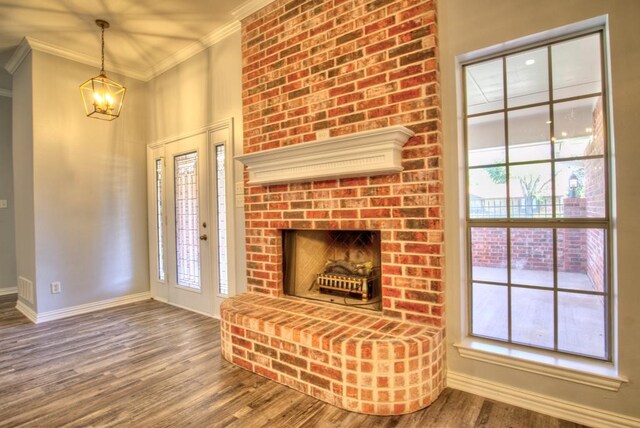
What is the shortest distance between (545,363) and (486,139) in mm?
1274

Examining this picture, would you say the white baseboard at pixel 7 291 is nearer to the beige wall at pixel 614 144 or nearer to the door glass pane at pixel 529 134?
the beige wall at pixel 614 144

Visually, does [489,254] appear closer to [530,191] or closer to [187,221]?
[530,191]

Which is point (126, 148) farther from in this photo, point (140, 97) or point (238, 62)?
point (238, 62)

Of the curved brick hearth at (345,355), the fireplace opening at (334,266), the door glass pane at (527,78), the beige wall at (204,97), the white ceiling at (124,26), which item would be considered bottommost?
the curved brick hearth at (345,355)

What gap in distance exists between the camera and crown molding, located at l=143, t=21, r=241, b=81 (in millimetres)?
3234

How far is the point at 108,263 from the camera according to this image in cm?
398

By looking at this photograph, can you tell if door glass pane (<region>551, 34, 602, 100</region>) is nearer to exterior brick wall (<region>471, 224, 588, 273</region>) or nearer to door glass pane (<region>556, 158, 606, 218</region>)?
door glass pane (<region>556, 158, 606, 218</region>)

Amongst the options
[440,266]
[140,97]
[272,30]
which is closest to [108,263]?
[140,97]

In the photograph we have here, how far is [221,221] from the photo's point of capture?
3.42 metres

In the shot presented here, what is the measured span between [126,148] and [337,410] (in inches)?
155

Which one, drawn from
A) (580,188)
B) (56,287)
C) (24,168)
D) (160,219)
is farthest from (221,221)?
(580,188)

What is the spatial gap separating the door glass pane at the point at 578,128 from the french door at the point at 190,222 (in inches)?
104

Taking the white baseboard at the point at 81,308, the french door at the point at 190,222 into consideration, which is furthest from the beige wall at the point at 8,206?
Result: the french door at the point at 190,222

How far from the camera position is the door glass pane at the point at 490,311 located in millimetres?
1958
